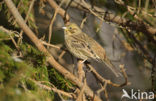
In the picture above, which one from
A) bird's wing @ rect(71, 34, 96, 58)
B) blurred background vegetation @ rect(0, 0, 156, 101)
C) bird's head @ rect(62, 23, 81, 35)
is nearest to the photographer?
blurred background vegetation @ rect(0, 0, 156, 101)

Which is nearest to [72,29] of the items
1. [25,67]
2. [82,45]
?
[82,45]

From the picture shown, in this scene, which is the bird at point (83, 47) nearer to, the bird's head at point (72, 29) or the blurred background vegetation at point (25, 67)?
the bird's head at point (72, 29)

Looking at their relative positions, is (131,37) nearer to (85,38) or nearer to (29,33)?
(85,38)

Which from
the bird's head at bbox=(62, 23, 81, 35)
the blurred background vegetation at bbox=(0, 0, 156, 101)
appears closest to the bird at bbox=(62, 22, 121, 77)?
the bird's head at bbox=(62, 23, 81, 35)

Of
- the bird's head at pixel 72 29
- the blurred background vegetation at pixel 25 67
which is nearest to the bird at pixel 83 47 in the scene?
the bird's head at pixel 72 29

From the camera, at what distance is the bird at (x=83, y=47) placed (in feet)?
12.2

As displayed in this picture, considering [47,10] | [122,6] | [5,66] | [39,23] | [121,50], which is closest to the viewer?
[5,66]

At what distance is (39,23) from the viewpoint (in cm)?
471

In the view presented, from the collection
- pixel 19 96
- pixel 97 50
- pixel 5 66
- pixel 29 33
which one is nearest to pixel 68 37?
pixel 97 50

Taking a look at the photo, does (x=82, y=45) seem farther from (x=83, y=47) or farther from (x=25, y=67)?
(x=25, y=67)

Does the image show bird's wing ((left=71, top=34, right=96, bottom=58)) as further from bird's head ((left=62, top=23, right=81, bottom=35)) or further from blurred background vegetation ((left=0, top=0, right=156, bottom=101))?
blurred background vegetation ((left=0, top=0, right=156, bottom=101))

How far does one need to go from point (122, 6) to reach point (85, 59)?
89 centimetres

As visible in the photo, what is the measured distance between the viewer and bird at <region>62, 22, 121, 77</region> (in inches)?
147

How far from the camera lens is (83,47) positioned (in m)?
3.95
